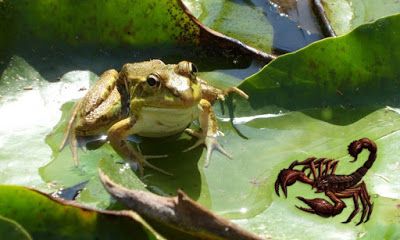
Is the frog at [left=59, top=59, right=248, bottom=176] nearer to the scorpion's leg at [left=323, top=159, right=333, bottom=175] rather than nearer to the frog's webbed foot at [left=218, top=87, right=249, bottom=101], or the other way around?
the frog's webbed foot at [left=218, top=87, right=249, bottom=101]

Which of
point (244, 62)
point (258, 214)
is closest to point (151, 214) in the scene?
point (258, 214)

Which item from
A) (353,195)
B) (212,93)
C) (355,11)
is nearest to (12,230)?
(353,195)

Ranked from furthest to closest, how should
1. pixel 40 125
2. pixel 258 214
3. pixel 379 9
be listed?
1. pixel 379 9
2. pixel 40 125
3. pixel 258 214

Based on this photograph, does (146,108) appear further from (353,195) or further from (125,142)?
(353,195)

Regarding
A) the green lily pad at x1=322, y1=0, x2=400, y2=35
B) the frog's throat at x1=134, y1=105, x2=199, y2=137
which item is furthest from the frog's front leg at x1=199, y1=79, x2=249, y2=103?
the green lily pad at x1=322, y1=0, x2=400, y2=35

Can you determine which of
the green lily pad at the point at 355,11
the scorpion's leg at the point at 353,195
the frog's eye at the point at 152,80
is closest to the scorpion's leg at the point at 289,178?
the scorpion's leg at the point at 353,195

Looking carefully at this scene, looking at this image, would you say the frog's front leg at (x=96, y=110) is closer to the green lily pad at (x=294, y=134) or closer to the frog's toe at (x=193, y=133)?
the green lily pad at (x=294, y=134)

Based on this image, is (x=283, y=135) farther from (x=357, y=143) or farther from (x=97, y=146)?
(x=97, y=146)
